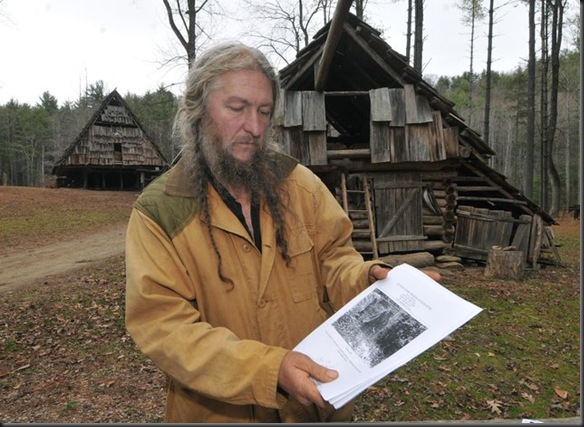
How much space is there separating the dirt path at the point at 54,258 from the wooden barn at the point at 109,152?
52.9ft

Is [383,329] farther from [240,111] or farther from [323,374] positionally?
[240,111]

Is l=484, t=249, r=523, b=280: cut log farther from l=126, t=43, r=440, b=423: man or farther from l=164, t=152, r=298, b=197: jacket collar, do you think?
l=164, t=152, r=298, b=197: jacket collar

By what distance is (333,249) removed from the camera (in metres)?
2.35

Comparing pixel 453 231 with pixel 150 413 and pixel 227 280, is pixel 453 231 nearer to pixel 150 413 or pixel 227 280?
pixel 150 413

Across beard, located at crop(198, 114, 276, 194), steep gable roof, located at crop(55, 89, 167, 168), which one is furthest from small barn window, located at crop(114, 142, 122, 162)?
beard, located at crop(198, 114, 276, 194)

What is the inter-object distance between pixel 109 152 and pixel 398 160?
25094mm

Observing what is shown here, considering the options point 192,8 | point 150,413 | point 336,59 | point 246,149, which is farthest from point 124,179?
point 246,149

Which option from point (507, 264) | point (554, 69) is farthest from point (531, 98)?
point (507, 264)

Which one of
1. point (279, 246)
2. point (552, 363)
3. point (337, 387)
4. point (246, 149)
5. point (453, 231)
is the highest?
point (246, 149)

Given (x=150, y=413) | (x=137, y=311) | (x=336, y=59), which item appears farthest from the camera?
(x=336, y=59)

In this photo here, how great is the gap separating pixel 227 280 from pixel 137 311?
42 cm

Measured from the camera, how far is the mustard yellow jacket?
168cm

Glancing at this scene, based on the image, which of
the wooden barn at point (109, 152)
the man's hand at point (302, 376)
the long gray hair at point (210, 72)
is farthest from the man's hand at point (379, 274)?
the wooden barn at point (109, 152)

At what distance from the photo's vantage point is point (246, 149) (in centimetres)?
227
